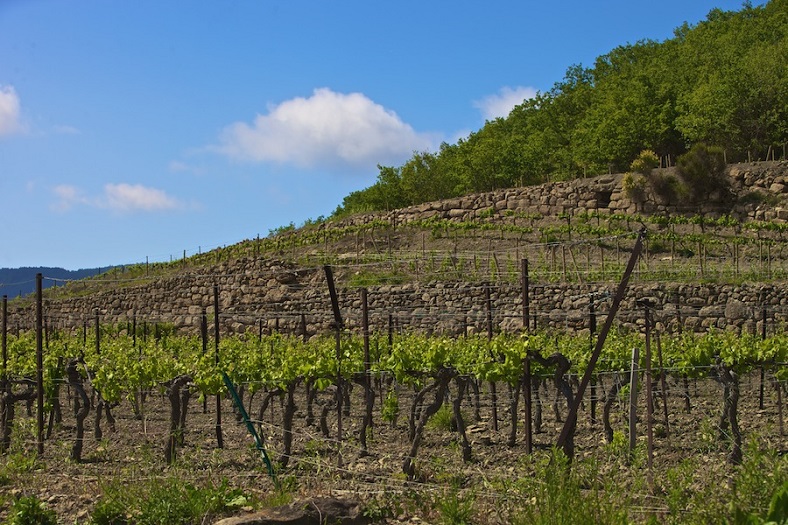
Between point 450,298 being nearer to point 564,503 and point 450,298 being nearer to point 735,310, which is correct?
point 735,310

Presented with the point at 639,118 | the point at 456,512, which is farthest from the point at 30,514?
the point at 639,118

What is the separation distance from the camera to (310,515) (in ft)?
21.1

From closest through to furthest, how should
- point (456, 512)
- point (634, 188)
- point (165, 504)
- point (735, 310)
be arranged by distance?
1. point (456, 512)
2. point (165, 504)
3. point (735, 310)
4. point (634, 188)

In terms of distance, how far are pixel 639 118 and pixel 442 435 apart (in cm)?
3013

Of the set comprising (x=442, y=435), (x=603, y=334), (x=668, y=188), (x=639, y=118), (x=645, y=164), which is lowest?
(x=442, y=435)

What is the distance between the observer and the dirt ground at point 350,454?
7.69 meters

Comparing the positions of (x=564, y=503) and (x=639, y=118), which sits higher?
(x=639, y=118)

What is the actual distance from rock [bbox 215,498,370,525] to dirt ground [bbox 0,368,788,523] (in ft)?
1.23

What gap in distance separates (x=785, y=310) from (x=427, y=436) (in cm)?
1104

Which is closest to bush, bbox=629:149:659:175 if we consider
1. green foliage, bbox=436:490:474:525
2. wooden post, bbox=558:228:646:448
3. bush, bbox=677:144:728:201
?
bush, bbox=677:144:728:201

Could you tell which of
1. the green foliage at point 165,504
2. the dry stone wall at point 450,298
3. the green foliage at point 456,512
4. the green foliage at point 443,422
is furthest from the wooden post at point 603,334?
the dry stone wall at point 450,298

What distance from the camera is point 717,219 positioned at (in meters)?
28.3

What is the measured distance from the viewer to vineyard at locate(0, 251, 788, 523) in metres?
6.35

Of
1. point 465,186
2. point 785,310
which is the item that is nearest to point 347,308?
point 785,310
